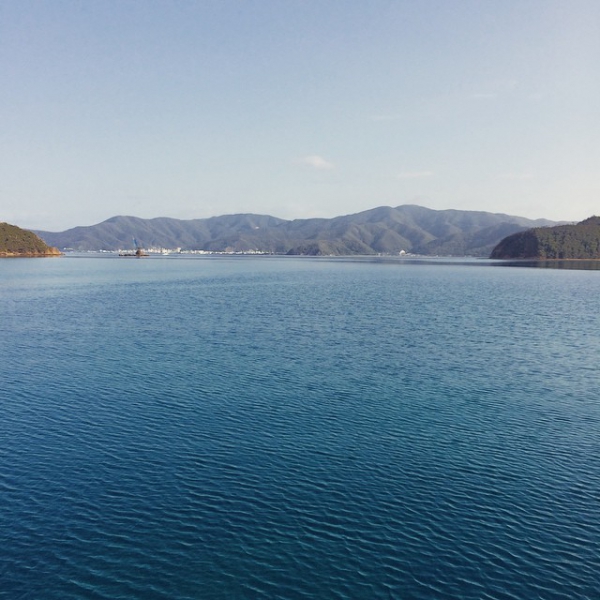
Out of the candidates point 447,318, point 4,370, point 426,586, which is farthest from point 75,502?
point 447,318

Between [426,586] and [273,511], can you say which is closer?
[426,586]

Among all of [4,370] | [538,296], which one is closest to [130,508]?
[4,370]

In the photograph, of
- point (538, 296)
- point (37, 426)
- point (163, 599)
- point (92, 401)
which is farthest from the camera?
point (538, 296)

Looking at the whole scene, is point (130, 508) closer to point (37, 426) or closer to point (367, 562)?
point (367, 562)

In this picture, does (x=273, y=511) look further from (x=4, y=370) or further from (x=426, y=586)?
(x=4, y=370)

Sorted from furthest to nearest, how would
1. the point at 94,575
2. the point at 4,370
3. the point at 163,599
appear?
the point at 4,370 → the point at 94,575 → the point at 163,599

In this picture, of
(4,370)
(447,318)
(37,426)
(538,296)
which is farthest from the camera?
(538,296)
